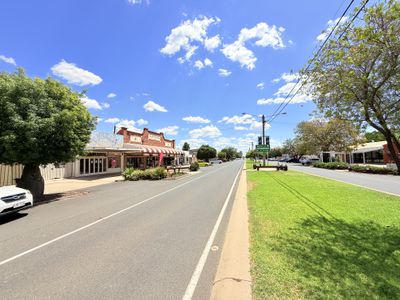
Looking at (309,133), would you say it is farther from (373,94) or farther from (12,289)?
(12,289)

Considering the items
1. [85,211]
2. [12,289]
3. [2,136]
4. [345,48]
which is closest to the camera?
[12,289]

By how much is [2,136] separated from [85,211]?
17.8 feet

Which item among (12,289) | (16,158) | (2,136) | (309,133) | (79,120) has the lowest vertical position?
(12,289)

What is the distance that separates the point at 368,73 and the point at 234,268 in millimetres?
5787

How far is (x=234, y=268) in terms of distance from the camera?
4258 millimetres

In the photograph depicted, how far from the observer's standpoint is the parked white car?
807 centimetres

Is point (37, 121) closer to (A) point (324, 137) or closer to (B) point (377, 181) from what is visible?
(B) point (377, 181)

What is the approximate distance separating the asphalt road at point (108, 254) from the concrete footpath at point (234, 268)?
18cm

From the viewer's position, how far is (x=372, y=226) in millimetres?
6629

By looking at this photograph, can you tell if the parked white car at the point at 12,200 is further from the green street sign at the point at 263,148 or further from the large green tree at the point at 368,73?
the green street sign at the point at 263,148

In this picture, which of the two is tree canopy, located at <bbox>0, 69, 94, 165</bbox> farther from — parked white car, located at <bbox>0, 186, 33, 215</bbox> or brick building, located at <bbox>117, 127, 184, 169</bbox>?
brick building, located at <bbox>117, 127, 184, 169</bbox>

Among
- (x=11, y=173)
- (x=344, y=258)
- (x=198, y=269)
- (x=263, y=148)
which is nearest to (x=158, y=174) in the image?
(x=11, y=173)

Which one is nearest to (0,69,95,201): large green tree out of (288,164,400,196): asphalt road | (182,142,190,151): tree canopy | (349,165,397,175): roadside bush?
(288,164,400,196): asphalt road

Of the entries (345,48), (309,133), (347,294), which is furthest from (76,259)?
(309,133)
